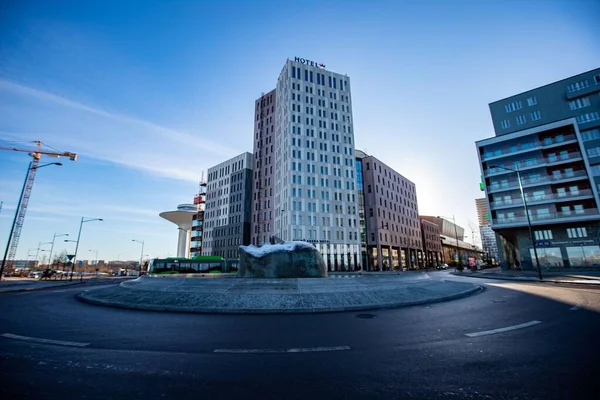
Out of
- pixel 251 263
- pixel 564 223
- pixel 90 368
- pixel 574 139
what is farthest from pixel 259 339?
pixel 574 139

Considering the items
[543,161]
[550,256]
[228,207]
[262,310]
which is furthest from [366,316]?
[228,207]

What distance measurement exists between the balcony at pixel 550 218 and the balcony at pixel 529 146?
12166 millimetres

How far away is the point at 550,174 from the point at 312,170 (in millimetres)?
45147

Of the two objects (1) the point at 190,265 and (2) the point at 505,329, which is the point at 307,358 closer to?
(2) the point at 505,329

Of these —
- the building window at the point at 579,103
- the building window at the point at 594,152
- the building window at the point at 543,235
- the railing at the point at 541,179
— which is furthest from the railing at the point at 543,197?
the building window at the point at 579,103

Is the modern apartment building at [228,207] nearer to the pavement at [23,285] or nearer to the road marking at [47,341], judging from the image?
the pavement at [23,285]

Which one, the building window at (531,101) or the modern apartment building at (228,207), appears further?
the modern apartment building at (228,207)

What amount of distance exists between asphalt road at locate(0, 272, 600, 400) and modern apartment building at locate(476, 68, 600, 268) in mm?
46243

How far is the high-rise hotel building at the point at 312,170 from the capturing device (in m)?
62.7

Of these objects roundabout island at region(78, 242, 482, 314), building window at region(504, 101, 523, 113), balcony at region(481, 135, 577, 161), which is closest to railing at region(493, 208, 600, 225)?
balcony at region(481, 135, 577, 161)

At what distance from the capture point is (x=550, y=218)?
4569 cm

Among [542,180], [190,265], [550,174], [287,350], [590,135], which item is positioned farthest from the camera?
[550,174]

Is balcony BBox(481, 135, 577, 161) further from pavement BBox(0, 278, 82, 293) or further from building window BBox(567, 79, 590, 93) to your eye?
pavement BBox(0, 278, 82, 293)

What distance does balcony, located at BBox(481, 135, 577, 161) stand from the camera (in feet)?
156
